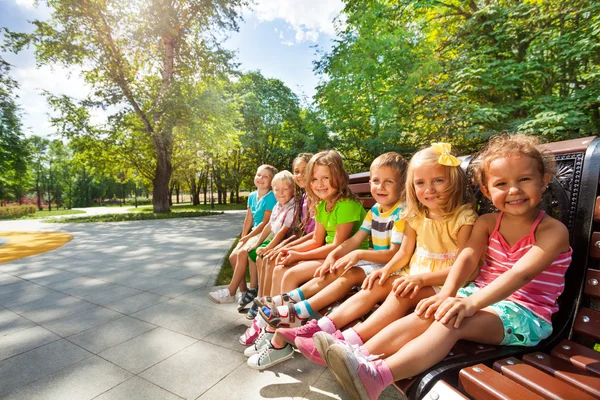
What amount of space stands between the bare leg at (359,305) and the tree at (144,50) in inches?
615

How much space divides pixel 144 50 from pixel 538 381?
795 inches

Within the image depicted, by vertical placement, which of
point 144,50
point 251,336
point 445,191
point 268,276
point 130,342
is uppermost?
point 144,50

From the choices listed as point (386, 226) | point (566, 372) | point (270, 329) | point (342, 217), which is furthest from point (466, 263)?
point (270, 329)

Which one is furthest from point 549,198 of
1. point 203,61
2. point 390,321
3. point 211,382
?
point 203,61

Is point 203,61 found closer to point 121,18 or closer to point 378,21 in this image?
point 121,18

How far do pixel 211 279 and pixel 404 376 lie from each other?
3833mm

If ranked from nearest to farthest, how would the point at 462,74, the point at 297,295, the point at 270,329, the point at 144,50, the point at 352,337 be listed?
the point at 352,337 → the point at 297,295 → the point at 270,329 → the point at 462,74 → the point at 144,50

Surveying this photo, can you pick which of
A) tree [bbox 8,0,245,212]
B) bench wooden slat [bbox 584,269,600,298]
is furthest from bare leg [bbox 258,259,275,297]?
tree [bbox 8,0,245,212]

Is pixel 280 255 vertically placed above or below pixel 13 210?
→ above

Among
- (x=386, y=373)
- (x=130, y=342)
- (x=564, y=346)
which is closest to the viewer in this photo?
(x=386, y=373)

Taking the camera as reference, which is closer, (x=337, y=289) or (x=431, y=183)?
(x=431, y=183)

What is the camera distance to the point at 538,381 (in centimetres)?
111

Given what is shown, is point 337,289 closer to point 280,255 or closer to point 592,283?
point 280,255

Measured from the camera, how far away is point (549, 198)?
5.52 feet
